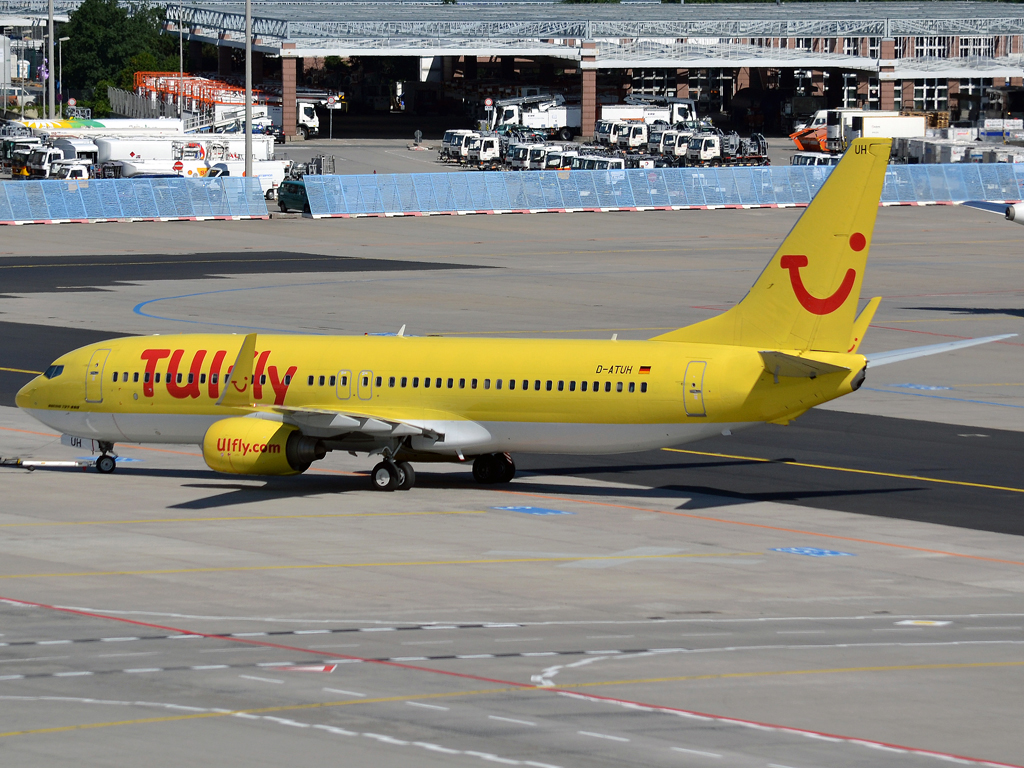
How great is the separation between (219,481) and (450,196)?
84.8 metres

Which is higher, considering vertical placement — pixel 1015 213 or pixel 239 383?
pixel 1015 213

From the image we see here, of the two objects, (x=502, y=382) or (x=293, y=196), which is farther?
(x=293, y=196)

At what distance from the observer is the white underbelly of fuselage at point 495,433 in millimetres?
41750

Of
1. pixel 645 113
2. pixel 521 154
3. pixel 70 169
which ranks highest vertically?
pixel 645 113

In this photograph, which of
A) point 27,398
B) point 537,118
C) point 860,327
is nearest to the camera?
point 860,327

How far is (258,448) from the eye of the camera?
43031 millimetres

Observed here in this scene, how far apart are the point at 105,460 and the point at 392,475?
368 inches

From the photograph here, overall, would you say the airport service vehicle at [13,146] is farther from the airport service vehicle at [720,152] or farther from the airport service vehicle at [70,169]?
the airport service vehicle at [720,152]

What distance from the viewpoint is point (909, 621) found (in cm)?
3089

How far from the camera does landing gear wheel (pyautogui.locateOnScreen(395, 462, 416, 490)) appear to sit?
4453 cm

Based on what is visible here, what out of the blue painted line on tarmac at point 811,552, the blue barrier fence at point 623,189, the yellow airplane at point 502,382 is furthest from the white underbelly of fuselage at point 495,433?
the blue barrier fence at point 623,189

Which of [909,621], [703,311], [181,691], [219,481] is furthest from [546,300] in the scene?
[181,691]

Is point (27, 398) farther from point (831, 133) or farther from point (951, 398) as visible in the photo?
point (831, 133)

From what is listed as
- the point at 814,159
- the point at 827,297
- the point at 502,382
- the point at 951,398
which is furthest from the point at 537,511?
the point at 814,159
